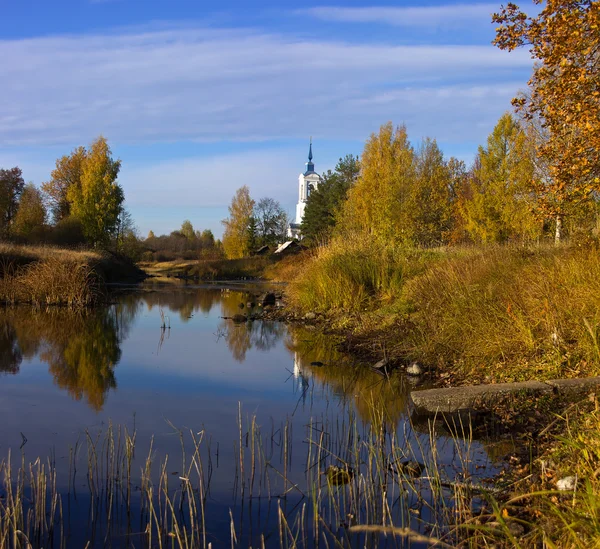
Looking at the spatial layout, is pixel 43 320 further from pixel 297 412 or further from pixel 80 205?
pixel 80 205

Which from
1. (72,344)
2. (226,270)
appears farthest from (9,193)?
(72,344)

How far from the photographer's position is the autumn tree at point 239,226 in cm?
6988

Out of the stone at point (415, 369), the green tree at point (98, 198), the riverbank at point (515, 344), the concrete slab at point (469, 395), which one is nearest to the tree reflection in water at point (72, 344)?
the concrete slab at point (469, 395)

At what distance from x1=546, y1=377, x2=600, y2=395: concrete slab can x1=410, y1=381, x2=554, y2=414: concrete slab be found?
0.59 feet

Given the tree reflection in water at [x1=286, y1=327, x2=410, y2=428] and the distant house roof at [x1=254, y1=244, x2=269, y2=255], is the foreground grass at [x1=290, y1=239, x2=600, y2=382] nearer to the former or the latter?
the tree reflection in water at [x1=286, y1=327, x2=410, y2=428]

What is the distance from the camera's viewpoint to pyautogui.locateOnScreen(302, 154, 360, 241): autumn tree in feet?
180

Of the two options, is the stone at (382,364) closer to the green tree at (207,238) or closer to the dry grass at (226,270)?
the dry grass at (226,270)

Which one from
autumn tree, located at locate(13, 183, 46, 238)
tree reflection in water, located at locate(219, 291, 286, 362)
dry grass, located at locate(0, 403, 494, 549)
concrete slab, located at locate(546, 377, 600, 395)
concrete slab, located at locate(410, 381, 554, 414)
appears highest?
autumn tree, located at locate(13, 183, 46, 238)

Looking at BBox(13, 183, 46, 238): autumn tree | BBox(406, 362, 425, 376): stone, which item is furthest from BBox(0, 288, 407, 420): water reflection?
BBox(13, 183, 46, 238): autumn tree

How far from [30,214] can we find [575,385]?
50.8 metres

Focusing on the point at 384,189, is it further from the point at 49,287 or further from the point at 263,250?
the point at 263,250

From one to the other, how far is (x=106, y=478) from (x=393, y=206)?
30.4 metres

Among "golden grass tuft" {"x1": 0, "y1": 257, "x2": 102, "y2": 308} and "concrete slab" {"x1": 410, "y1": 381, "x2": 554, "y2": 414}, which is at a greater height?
"golden grass tuft" {"x1": 0, "y1": 257, "x2": 102, "y2": 308}

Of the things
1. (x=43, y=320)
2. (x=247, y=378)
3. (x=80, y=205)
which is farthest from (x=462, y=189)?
(x=247, y=378)
